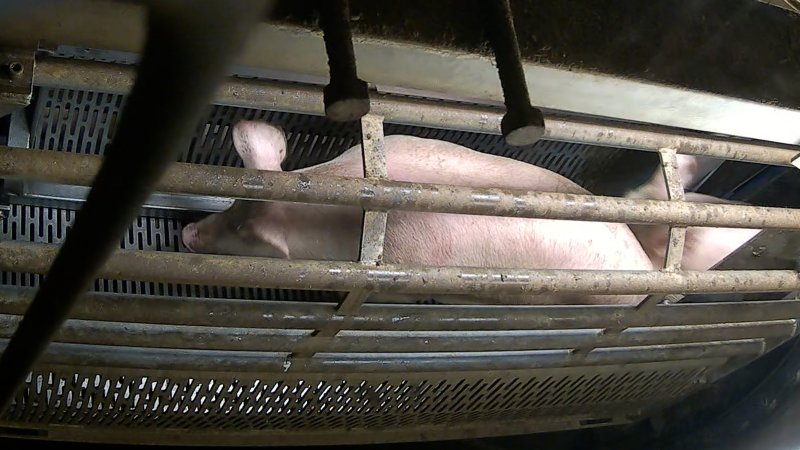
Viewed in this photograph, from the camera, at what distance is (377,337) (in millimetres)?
1157

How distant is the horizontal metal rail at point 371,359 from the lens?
109 cm

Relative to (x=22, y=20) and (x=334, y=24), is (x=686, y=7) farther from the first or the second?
(x=22, y=20)

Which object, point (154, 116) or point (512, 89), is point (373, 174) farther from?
point (154, 116)

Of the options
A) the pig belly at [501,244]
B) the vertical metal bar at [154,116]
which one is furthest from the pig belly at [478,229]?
the vertical metal bar at [154,116]

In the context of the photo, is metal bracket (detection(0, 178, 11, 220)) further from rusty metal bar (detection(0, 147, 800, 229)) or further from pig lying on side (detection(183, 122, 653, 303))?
rusty metal bar (detection(0, 147, 800, 229))

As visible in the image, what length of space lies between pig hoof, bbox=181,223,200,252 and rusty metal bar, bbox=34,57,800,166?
1.35 feet

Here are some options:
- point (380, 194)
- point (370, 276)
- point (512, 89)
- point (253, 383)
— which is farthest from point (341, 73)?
point (253, 383)

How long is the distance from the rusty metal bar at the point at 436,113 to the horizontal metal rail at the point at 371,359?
1.30 ft

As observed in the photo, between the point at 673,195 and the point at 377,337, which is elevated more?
the point at 673,195

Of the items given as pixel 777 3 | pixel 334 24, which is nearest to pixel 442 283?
pixel 334 24

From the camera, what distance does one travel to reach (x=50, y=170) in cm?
75

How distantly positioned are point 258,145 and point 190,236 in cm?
20

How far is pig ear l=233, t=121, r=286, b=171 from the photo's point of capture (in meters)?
1.14

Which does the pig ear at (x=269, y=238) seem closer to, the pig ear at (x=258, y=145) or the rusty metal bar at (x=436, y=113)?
the pig ear at (x=258, y=145)
